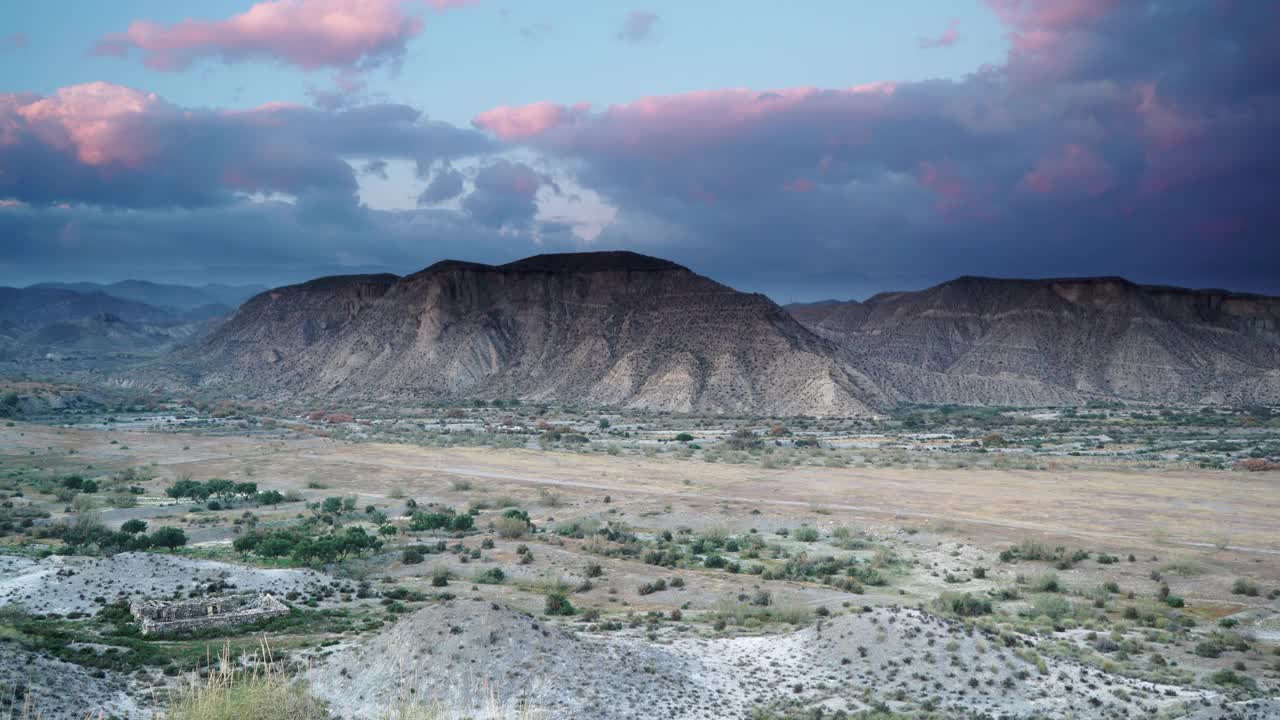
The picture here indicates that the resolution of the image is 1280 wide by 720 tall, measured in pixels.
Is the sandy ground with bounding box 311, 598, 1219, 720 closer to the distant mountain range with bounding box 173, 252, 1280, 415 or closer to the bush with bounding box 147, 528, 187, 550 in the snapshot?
the bush with bounding box 147, 528, 187, 550

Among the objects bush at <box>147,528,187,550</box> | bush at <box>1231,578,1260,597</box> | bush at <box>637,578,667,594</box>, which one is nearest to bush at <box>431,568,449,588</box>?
bush at <box>637,578,667,594</box>

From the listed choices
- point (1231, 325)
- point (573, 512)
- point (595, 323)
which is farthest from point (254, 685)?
point (1231, 325)

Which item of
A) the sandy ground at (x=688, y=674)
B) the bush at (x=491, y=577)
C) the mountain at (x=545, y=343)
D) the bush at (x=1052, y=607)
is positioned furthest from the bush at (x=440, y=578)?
the mountain at (x=545, y=343)

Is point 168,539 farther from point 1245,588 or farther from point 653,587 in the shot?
point 1245,588

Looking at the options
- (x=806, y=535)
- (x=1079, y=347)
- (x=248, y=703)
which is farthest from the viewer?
(x=1079, y=347)

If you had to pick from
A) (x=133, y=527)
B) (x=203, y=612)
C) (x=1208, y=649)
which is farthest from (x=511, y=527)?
(x=1208, y=649)
